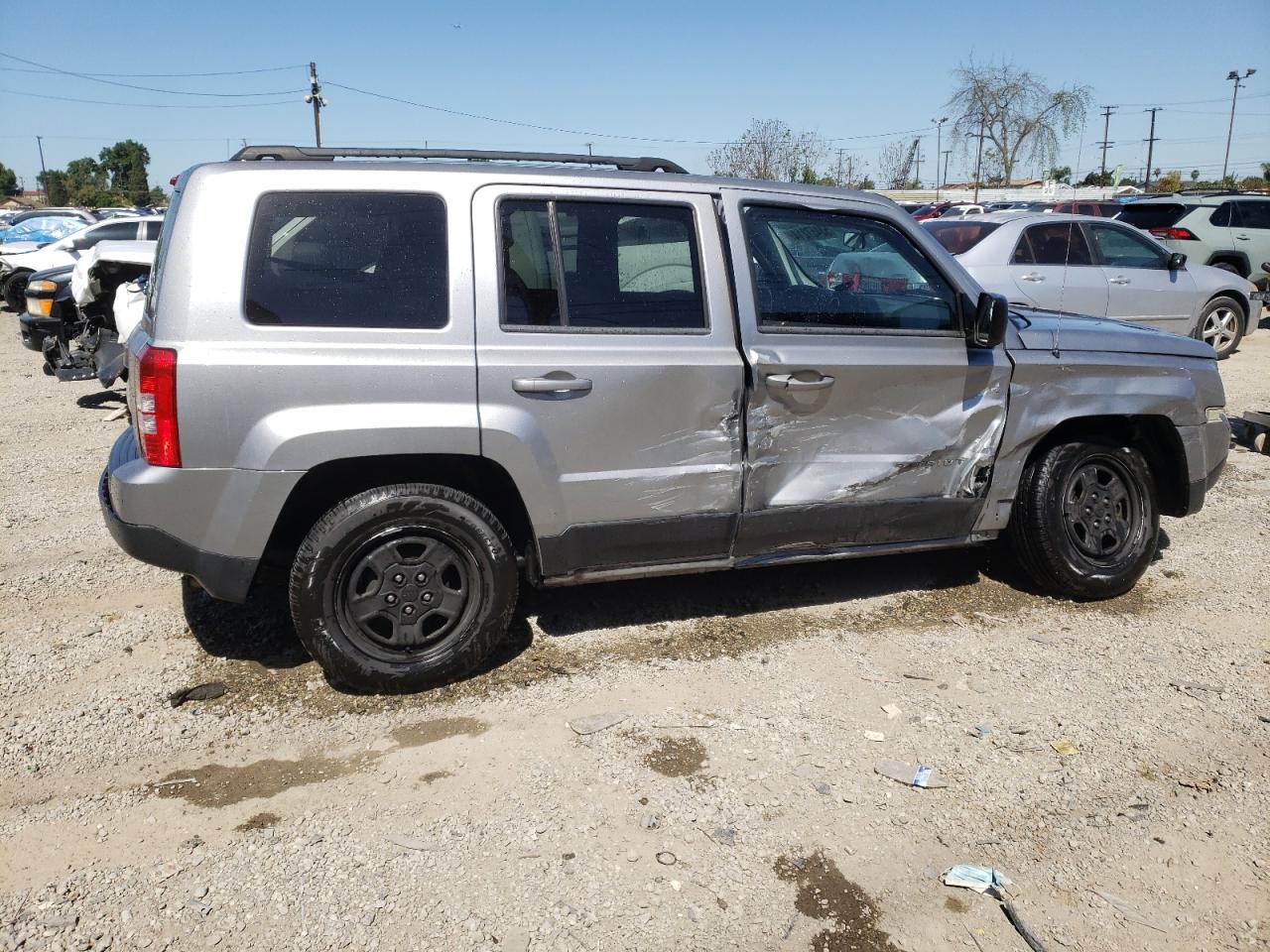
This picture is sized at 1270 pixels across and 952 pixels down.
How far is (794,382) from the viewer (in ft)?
13.0

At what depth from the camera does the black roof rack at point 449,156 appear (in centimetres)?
369

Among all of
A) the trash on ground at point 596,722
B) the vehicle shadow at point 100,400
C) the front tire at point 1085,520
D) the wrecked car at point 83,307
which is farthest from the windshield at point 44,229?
the front tire at point 1085,520

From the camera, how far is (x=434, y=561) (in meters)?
3.73

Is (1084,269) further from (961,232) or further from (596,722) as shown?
(596,722)

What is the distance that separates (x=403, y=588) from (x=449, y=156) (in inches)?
68.6

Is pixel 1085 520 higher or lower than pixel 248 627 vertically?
higher

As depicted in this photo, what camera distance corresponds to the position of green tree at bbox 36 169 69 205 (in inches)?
2670

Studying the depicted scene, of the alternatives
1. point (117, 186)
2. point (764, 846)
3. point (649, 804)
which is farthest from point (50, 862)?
point (117, 186)

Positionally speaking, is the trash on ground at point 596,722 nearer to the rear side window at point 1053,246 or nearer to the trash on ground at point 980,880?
the trash on ground at point 980,880

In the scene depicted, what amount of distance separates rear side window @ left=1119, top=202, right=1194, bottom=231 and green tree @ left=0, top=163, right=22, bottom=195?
8935 centimetres

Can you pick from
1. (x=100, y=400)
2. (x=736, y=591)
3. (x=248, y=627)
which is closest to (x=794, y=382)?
(x=736, y=591)

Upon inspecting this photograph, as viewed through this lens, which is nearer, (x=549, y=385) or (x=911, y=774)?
(x=911, y=774)

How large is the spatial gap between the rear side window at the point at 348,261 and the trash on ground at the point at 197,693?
1478 mm

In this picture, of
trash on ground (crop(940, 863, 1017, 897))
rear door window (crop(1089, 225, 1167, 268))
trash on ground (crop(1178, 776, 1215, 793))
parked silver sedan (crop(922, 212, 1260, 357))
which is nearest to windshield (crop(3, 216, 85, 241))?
parked silver sedan (crop(922, 212, 1260, 357))
